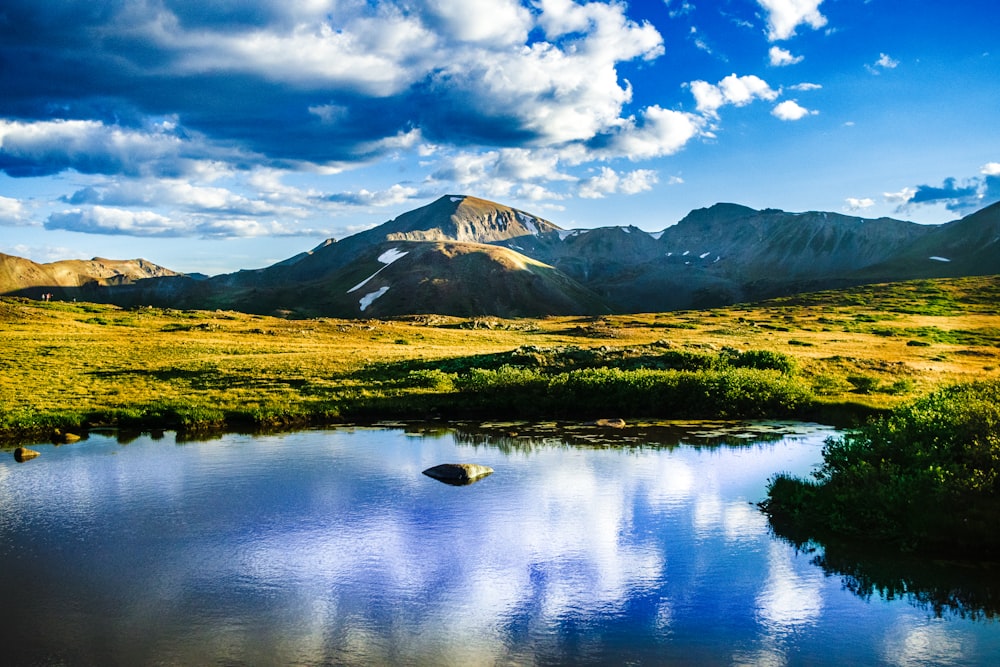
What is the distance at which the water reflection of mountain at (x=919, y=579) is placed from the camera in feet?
57.5

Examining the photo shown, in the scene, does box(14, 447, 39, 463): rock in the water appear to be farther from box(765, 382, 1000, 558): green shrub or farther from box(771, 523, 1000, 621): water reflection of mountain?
box(771, 523, 1000, 621): water reflection of mountain

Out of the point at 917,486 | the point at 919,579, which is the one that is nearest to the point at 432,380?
the point at 917,486

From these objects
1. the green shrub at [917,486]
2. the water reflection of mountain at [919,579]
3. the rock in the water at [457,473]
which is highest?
the green shrub at [917,486]

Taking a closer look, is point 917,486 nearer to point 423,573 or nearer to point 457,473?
point 423,573

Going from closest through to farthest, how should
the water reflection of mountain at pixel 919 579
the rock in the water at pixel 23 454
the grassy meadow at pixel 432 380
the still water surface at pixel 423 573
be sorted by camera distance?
the still water surface at pixel 423 573 < the water reflection of mountain at pixel 919 579 < the rock in the water at pixel 23 454 < the grassy meadow at pixel 432 380

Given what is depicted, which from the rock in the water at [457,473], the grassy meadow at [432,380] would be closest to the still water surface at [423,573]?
the rock in the water at [457,473]

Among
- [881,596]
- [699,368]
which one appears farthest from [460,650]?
[699,368]

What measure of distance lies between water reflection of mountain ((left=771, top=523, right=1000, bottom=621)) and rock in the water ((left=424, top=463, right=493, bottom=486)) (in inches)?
507

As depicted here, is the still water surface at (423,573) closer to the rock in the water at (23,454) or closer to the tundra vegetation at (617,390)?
the rock in the water at (23,454)

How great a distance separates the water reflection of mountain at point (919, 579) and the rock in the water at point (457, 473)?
42.3 feet

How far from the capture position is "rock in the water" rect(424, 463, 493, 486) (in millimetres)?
29141

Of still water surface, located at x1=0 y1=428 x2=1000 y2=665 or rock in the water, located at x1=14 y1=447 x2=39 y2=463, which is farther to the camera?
rock in the water, located at x1=14 y1=447 x2=39 y2=463

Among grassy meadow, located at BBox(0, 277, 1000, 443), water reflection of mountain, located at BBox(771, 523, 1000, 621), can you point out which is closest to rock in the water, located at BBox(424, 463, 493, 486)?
water reflection of mountain, located at BBox(771, 523, 1000, 621)

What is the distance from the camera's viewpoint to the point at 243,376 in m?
57.8
